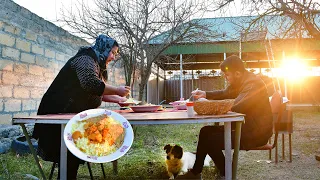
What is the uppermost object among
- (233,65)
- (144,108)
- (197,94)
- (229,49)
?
(229,49)

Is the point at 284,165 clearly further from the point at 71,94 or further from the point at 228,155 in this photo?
the point at 71,94

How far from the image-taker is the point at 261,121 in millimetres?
2615

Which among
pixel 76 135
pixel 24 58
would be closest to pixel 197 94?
pixel 76 135

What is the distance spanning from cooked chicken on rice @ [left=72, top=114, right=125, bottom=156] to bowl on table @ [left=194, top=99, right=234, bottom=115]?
1.88 ft

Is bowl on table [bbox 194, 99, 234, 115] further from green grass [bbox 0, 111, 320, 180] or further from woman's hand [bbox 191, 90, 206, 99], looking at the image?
green grass [bbox 0, 111, 320, 180]

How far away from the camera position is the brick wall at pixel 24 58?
159 inches

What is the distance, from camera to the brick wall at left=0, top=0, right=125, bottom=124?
4043mm

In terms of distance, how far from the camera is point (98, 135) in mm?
1681

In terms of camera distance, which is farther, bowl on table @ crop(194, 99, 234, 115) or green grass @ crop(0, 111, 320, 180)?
green grass @ crop(0, 111, 320, 180)

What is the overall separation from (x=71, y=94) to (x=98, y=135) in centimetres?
80

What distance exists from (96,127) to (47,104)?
877 mm

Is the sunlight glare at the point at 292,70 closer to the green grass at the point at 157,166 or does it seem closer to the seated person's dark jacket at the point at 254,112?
the green grass at the point at 157,166

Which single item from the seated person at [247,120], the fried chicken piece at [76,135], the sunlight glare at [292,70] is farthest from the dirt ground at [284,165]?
the sunlight glare at [292,70]

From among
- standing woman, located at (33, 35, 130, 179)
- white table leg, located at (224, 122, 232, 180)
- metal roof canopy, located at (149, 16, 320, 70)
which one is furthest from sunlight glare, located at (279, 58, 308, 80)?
standing woman, located at (33, 35, 130, 179)
